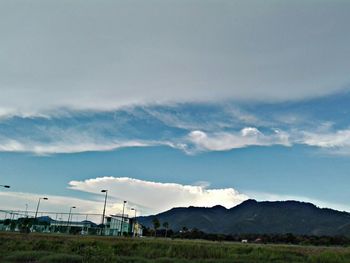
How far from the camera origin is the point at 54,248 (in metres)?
35.3

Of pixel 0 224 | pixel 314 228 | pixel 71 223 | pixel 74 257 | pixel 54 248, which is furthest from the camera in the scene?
pixel 314 228

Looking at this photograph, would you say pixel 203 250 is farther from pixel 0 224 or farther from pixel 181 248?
pixel 0 224

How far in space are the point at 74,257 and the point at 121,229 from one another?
8761 cm

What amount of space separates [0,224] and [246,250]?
277ft

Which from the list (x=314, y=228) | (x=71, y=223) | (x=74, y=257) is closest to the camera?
(x=74, y=257)

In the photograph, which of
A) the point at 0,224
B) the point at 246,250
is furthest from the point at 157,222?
the point at 246,250

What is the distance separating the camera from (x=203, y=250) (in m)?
38.6

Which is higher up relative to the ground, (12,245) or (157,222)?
(157,222)

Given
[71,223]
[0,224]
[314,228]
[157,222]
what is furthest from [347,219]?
[0,224]

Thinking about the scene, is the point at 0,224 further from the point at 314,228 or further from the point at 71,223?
the point at 314,228

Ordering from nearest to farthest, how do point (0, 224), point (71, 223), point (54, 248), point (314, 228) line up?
point (54, 248)
point (0, 224)
point (71, 223)
point (314, 228)

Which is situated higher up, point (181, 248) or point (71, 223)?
point (71, 223)

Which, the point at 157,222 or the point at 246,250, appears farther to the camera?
the point at 157,222

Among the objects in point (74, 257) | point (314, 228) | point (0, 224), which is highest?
point (314, 228)
